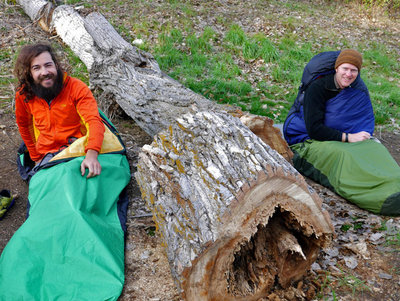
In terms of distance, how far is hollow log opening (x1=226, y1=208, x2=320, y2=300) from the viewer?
7.90ft

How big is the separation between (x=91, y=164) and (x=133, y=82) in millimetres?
1763

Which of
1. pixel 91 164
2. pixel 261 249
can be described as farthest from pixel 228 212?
pixel 91 164

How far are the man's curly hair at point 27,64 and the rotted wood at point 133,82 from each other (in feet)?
3.95

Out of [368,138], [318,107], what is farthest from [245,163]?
[368,138]

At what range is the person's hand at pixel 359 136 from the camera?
12.2 feet

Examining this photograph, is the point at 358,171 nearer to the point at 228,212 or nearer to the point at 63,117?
the point at 228,212

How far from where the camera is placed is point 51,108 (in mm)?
3332

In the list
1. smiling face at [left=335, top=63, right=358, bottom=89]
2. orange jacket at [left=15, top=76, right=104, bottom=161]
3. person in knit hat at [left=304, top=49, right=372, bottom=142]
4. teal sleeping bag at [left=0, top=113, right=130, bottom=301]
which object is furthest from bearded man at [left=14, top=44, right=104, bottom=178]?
smiling face at [left=335, top=63, right=358, bottom=89]

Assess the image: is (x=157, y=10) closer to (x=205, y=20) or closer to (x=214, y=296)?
(x=205, y=20)

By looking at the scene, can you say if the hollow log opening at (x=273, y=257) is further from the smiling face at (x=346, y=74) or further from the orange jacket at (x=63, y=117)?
the smiling face at (x=346, y=74)

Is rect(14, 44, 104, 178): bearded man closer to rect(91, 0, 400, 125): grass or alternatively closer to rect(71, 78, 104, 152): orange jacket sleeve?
rect(71, 78, 104, 152): orange jacket sleeve

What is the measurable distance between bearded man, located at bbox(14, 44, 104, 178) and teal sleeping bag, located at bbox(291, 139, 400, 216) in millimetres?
2303

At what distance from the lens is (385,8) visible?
380 inches

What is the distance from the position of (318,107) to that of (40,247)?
2996 millimetres
